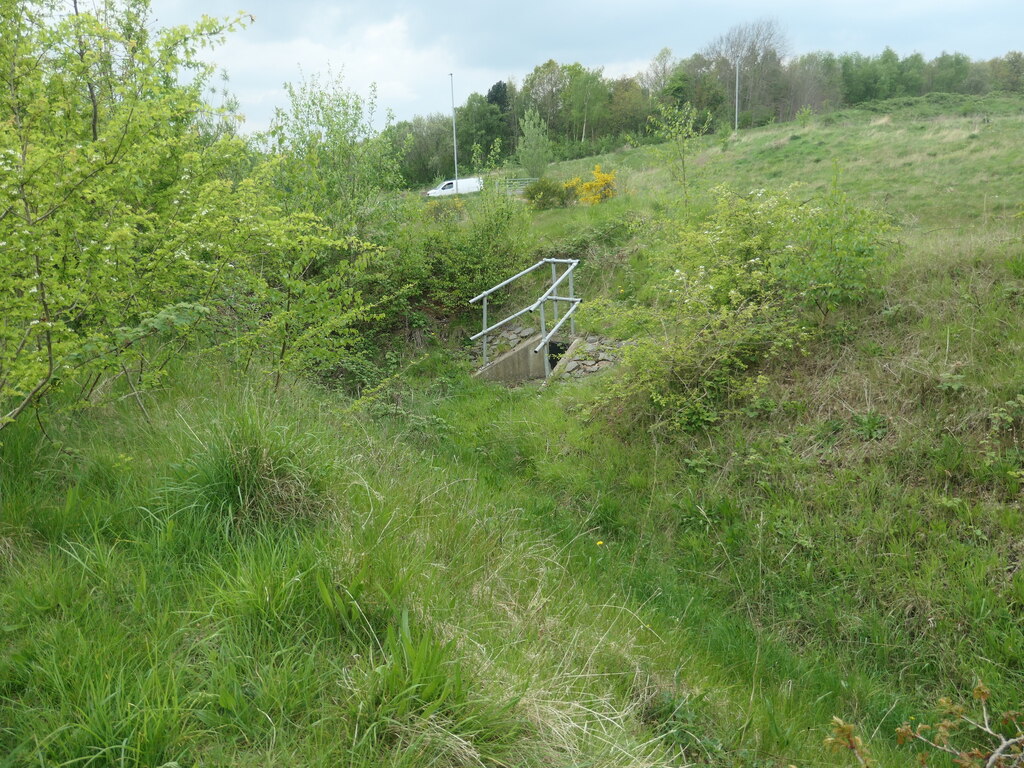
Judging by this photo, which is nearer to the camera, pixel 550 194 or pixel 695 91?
pixel 550 194

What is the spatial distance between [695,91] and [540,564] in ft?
166

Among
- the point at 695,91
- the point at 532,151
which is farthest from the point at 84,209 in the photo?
the point at 695,91

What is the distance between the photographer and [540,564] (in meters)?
3.78

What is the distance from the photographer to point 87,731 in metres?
1.77

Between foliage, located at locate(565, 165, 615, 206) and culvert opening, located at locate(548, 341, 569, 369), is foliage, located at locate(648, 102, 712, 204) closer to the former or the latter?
culvert opening, located at locate(548, 341, 569, 369)

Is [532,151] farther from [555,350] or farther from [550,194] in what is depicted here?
[555,350]

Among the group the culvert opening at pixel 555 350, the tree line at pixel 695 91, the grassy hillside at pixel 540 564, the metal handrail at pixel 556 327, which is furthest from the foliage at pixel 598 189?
the tree line at pixel 695 91

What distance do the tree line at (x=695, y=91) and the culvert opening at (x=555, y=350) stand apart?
29.9 m

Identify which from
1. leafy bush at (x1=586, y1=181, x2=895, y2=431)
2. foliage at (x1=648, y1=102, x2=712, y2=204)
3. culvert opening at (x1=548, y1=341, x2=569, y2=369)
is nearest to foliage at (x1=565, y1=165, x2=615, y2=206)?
foliage at (x1=648, y1=102, x2=712, y2=204)

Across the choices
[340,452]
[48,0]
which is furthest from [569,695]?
[48,0]

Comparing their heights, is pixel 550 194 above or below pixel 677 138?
below

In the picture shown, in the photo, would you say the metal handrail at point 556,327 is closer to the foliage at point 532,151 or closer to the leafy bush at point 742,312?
the leafy bush at point 742,312

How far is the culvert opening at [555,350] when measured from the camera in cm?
1052

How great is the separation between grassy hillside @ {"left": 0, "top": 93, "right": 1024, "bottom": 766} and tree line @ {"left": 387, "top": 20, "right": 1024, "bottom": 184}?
113 feet
